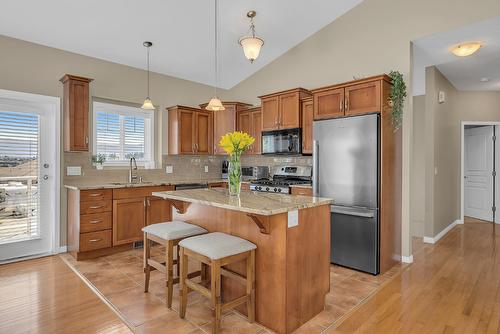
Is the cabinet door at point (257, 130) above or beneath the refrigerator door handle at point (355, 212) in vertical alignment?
above

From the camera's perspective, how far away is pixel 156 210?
4.43m

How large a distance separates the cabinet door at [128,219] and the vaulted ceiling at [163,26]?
218cm

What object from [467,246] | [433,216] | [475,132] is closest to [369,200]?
[433,216]

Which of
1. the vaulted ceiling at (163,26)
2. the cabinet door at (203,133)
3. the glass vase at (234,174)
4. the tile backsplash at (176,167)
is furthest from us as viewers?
the cabinet door at (203,133)

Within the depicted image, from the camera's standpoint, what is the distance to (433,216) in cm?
455

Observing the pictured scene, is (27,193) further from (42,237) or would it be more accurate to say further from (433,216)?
(433,216)

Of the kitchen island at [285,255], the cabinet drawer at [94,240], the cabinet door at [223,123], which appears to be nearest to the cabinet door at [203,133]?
the cabinet door at [223,123]

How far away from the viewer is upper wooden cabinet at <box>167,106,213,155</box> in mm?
5141

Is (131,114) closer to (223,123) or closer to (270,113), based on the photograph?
(223,123)

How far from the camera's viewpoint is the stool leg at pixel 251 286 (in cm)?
217

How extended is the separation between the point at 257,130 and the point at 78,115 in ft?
9.11

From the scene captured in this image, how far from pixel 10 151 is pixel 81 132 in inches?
32.0

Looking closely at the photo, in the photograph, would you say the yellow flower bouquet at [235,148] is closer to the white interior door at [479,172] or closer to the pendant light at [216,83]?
the pendant light at [216,83]

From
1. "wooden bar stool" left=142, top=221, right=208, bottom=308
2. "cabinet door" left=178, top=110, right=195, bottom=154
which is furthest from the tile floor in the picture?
"cabinet door" left=178, top=110, right=195, bottom=154
